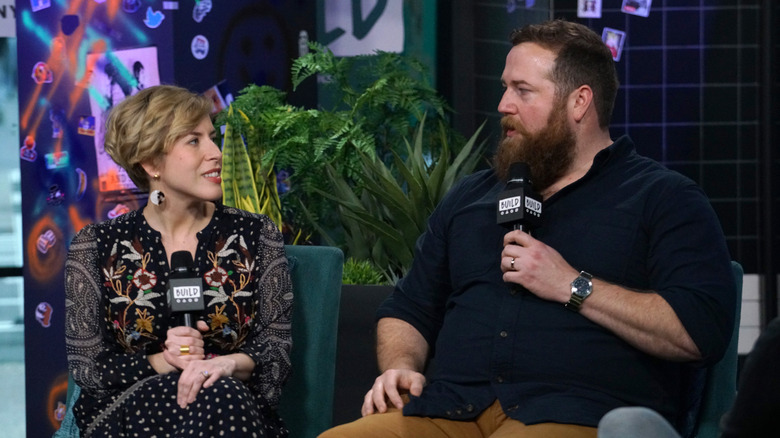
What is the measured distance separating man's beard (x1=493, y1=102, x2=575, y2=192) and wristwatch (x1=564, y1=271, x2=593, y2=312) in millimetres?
333

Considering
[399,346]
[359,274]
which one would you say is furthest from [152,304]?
[359,274]

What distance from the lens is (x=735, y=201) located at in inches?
187

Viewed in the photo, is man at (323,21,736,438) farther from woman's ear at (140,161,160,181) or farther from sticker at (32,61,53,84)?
sticker at (32,61,53,84)

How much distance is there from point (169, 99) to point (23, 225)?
2.07 m

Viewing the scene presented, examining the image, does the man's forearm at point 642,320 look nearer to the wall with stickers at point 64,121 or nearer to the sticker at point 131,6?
the wall with stickers at point 64,121

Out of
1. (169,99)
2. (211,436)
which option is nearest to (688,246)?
(211,436)

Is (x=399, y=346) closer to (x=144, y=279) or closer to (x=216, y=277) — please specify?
(x=216, y=277)

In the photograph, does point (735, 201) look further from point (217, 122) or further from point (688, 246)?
point (688, 246)

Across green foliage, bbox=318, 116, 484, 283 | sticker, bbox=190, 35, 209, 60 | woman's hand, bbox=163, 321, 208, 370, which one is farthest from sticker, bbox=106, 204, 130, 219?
woman's hand, bbox=163, 321, 208, 370

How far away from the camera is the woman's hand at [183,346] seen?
7.86 ft

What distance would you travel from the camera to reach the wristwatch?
222cm

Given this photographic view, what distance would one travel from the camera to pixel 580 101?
2514mm

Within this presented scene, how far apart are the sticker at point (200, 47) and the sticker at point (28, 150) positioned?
2.58ft

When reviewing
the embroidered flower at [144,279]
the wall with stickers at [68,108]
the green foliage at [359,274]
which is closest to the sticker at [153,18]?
the wall with stickers at [68,108]
